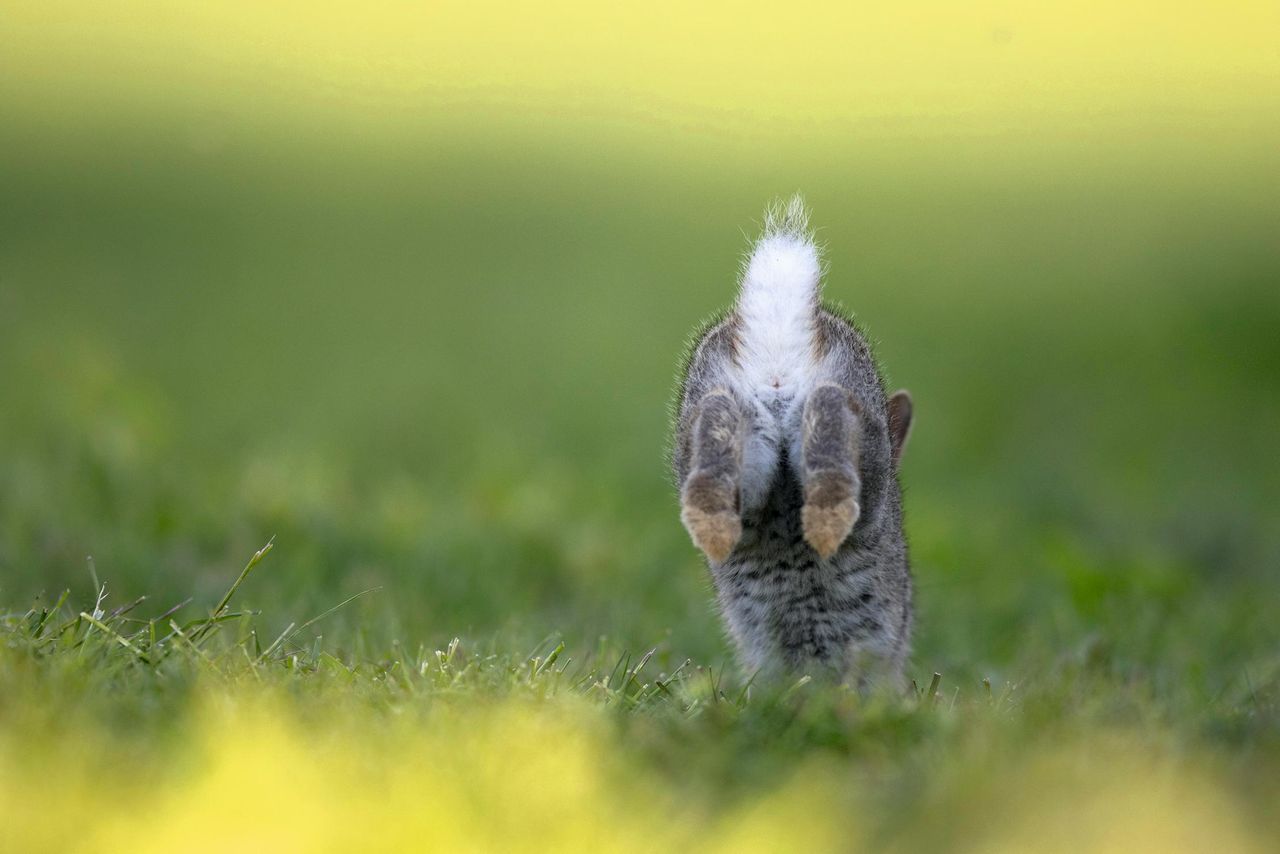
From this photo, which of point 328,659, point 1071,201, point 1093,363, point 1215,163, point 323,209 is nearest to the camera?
point 328,659

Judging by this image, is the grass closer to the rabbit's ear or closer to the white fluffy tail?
the white fluffy tail

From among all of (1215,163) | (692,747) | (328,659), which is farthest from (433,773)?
(1215,163)

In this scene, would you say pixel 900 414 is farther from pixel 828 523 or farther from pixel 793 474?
pixel 828 523

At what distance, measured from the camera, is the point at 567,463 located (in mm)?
10484

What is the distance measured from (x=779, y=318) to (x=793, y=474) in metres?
0.48

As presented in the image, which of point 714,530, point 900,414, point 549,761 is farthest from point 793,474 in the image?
point 549,761

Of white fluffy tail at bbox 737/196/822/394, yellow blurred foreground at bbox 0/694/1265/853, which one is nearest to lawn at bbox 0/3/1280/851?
yellow blurred foreground at bbox 0/694/1265/853

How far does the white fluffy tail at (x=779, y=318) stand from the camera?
15.6 feet

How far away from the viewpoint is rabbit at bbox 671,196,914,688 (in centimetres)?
439

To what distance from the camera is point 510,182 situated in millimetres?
17188

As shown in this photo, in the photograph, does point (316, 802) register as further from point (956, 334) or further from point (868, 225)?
point (868, 225)

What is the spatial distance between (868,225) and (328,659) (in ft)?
41.5

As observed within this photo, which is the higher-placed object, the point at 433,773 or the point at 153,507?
the point at 433,773

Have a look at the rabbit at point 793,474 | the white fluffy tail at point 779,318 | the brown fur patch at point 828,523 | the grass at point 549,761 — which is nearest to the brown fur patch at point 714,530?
the rabbit at point 793,474
